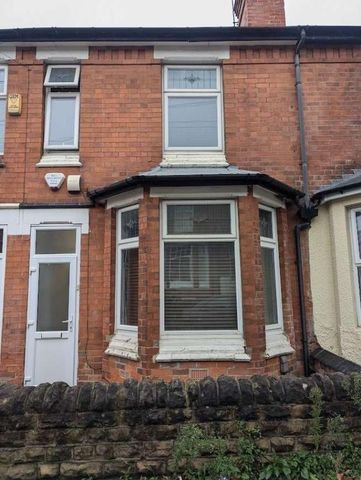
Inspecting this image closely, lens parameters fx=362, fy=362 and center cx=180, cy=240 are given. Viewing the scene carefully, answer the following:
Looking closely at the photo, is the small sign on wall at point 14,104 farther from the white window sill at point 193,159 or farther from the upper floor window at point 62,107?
the white window sill at point 193,159

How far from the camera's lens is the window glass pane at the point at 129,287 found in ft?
17.7

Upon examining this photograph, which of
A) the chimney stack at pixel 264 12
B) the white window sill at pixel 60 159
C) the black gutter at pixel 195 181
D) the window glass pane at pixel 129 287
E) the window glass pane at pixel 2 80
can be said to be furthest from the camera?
the chimney stack at pixel 264 12

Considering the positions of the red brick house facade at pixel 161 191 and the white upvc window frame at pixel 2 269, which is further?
the white upvc window frame at pixel 2 269

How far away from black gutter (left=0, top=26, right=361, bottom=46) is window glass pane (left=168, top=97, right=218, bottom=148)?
1052mm

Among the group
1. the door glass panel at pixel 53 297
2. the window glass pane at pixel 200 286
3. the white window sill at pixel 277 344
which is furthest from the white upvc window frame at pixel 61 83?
the white window sill at pixel 277 344

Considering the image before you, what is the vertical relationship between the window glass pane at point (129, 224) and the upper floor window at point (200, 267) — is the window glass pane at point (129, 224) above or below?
above

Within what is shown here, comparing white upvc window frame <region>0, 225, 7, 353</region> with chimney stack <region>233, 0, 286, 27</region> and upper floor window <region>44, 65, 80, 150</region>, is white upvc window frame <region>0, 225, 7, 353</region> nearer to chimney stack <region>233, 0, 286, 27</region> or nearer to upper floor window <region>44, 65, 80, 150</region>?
upper floor window <region>44, 65, 80, 150</region>

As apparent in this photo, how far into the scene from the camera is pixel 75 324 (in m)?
5.72

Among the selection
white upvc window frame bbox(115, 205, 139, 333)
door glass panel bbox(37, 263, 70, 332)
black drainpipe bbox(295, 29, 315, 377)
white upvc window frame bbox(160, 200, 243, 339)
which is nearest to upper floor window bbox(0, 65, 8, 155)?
door glass panel bbox(37, 263, 70, 332)

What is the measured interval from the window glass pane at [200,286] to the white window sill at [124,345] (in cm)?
56

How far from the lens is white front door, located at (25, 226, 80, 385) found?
5.60m

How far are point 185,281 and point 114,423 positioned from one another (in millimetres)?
2497

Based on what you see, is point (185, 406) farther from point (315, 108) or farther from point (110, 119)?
point (315, 108)

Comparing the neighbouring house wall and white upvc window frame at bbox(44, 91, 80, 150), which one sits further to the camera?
white upvc window frame at bbox(44, 91, 80, 150)
